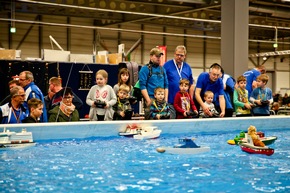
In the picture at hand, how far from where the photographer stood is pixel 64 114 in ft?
22.6

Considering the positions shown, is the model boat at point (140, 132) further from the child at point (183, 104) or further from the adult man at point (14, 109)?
the adult man at point (14, 109)

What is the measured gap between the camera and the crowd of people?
687cm

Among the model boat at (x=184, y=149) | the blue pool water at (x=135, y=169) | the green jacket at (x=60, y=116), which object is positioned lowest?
the blue pool water at (x=135, y=169)

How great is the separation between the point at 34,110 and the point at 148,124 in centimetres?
160

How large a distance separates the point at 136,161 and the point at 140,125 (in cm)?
212

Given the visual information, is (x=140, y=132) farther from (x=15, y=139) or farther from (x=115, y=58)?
(x=115, y=58)

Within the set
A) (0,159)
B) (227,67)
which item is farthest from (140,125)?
(227,67)

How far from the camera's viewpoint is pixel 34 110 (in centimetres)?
625

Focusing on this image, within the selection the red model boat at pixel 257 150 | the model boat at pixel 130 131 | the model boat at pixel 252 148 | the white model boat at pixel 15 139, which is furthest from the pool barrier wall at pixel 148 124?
the red model boat at pixel 257 150

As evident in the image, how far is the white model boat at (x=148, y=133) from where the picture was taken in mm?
6203

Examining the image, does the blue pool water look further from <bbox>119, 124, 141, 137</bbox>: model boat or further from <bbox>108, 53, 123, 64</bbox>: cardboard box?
<bbox>108, 53, 123, 64</bbox>: cardboard box

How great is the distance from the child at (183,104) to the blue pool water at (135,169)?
1.81m

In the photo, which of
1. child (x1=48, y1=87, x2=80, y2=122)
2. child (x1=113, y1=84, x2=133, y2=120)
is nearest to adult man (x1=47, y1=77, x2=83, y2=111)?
child (x1=48, y1=87, x2=80, y2=122)

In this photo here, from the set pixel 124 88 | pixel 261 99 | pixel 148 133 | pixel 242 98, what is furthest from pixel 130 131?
pixel 261 99
